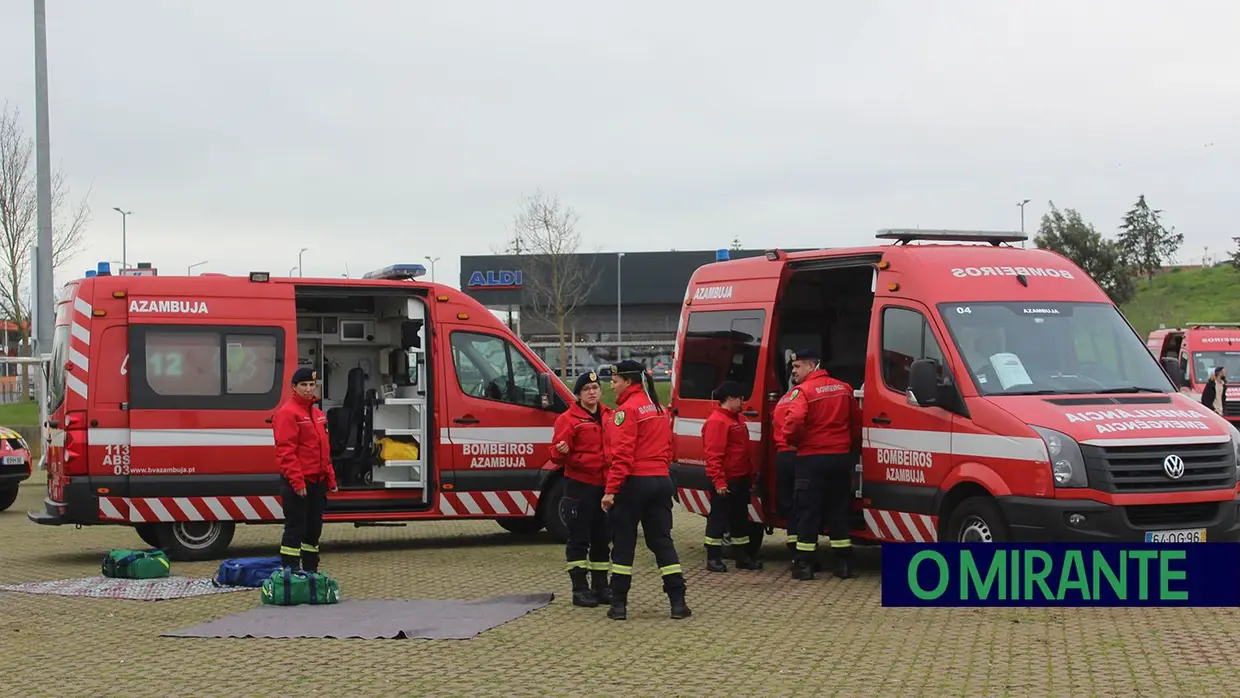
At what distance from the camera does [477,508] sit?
48.3 ft

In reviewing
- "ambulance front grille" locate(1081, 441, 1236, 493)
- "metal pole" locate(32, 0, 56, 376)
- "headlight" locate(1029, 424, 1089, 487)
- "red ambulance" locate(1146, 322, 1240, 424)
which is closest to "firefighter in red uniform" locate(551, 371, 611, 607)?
"headlight" locate(1029, 424, 1089, 487)

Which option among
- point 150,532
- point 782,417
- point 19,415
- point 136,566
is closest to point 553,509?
point 782,417

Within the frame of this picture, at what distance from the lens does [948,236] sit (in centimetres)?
1292

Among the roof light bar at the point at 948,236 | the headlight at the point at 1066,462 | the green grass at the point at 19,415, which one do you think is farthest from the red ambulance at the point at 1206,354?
the green grass at the point at 19,415

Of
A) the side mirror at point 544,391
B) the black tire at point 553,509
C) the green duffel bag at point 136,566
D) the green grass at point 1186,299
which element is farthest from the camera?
the green grass at point 1186,299

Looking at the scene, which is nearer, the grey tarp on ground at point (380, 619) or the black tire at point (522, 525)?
the grey tarp on ground at point (380, 619)

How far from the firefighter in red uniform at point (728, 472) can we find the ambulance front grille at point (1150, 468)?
324cm

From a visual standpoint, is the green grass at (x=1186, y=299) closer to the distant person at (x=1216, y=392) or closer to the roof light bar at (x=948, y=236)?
the distant person at (x=1216, y=392)

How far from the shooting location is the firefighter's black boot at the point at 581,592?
34.9ft

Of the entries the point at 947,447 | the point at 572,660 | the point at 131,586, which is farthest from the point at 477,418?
the point at 572,660

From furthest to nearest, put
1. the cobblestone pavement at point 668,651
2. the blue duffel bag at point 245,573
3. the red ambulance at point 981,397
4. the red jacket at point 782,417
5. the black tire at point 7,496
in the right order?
the black tire at point 7,496 → the red jacket at point 782,417 → the blue duffel bag at point 245,573 → the red ambulance at point 981,397 → the cobblestone pavement at point 668,651

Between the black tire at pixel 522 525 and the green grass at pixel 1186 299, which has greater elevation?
the green grass at pixel 1186 299

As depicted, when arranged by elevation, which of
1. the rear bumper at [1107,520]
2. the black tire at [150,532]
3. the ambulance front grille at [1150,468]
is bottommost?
the black tire at [150,532]

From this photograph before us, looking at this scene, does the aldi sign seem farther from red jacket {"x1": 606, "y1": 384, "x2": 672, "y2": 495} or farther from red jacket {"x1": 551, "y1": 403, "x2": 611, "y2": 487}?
red jacket {"x1": 606, "y1": 384, "x2": 672, "y2": 495}
